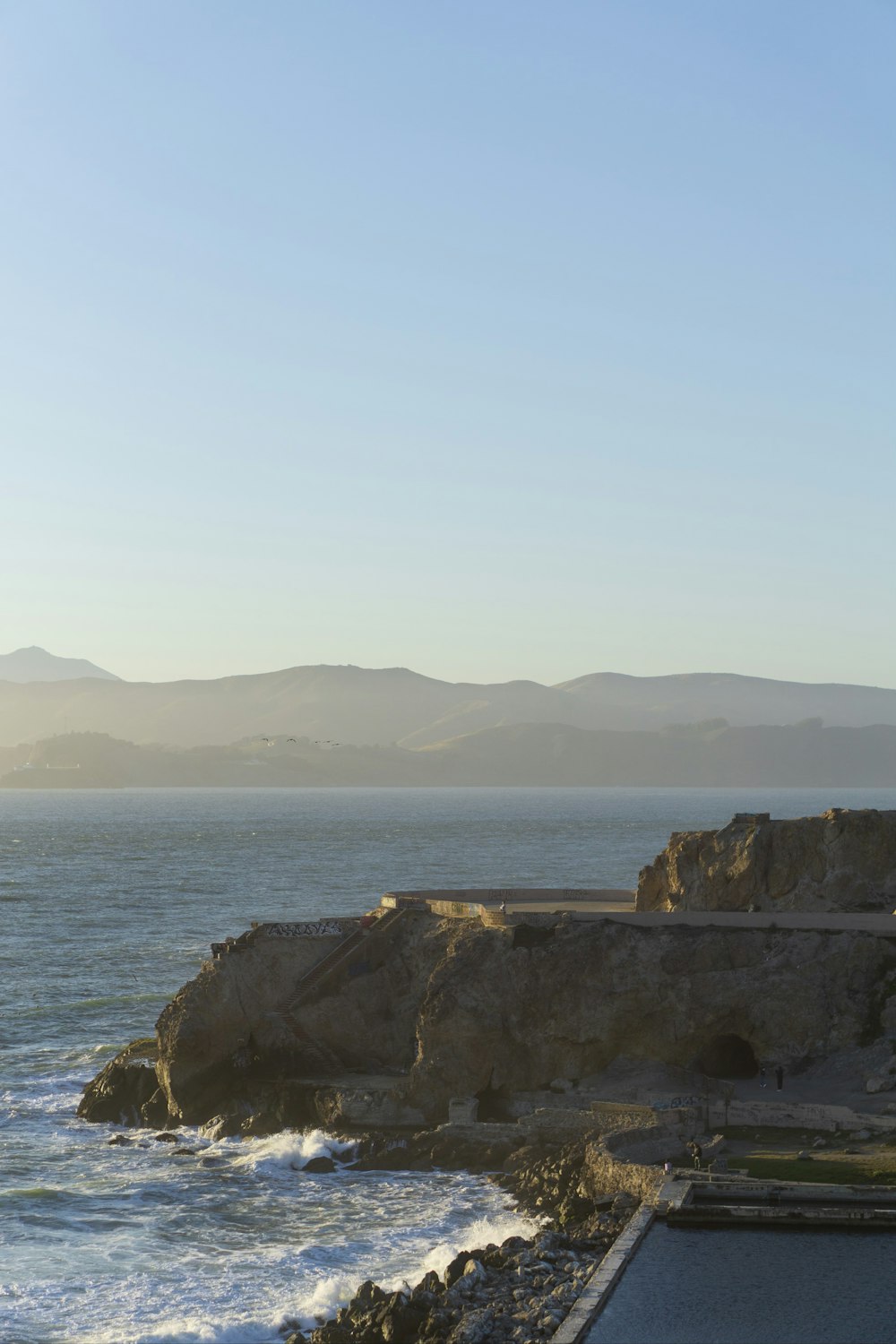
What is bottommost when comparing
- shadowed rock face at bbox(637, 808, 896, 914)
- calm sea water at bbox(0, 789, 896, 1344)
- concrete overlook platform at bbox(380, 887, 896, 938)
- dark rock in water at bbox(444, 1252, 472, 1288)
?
calm sea water at bbox(0, 789, 896, 1344)

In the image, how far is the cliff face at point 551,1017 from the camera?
59.2m

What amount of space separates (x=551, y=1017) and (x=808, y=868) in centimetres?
1335

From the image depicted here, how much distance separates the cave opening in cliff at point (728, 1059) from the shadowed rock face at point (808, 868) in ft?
24.8

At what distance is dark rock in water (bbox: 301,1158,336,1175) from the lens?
55969 millimetres

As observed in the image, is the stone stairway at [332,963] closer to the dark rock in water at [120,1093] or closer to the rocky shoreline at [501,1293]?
the dark rock in water at [120,1093]

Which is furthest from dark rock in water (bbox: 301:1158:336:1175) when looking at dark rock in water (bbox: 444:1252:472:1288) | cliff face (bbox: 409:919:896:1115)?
dark rock in water (bbox: 444:1252:472:1288)

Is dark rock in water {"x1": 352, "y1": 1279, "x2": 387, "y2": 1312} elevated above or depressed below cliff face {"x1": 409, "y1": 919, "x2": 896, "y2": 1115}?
below

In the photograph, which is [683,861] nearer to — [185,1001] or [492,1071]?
[492,1071]

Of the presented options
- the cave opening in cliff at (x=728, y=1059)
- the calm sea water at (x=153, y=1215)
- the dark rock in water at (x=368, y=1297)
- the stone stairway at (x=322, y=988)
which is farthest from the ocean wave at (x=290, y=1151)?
the dark rock in water at (x=368, y=1297)

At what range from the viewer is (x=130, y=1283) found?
1797 inches

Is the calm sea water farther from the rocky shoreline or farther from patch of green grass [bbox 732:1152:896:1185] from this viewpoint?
patch of green grass [bbox 732:1152:896:1185]

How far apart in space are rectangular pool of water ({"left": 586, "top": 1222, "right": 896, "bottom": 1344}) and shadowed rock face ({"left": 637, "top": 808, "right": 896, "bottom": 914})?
23705 mm

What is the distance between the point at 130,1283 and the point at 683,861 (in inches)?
1248

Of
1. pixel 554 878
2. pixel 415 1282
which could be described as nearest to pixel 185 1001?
pixel 415 1282
